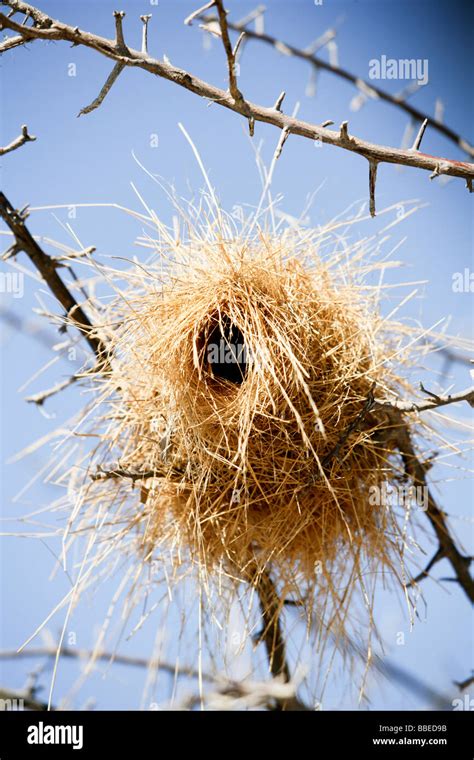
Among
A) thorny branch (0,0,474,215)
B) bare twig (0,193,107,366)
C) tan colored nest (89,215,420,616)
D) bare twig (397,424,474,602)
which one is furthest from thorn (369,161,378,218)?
bare twig (0,193,107,366)

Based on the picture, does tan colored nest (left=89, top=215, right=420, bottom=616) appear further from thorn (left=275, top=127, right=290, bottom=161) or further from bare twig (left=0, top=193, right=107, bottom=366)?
thorn (left=275, top=127, right=290, bottom=161)

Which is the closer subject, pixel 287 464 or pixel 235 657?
pixel 287 464

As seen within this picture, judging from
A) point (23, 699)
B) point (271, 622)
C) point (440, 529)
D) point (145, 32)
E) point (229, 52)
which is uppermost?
point (145, 32)

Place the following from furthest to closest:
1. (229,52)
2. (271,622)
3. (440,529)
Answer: (440,529) < (271,622) < (229,52)

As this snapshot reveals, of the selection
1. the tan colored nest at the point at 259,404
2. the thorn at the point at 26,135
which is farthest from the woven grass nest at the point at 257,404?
the thorn at the point at 26,135

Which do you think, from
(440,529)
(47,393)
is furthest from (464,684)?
(47,393)

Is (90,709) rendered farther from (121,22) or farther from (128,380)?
(121,22)

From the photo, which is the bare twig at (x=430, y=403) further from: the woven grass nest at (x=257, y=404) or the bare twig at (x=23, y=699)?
the bare twig at (x=23, y=699)

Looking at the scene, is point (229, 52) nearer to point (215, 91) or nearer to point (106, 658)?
point (215, 91)

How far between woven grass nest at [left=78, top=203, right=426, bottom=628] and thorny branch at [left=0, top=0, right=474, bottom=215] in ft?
0.86

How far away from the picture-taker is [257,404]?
1261 mm

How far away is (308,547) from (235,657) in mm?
214
